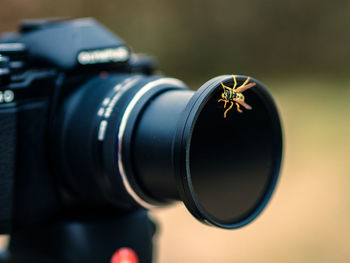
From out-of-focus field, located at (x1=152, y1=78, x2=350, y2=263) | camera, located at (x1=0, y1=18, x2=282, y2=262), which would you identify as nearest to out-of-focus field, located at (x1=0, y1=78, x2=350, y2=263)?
out-of-focus field, located at (x1=152, y1=78, x2=350, y2=263)

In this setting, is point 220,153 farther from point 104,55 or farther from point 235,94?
point 104,55

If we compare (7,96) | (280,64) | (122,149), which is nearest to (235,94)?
(122,149)

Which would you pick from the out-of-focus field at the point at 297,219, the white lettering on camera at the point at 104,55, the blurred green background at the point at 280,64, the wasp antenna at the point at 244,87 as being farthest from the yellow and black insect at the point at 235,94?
the blurred green background at the point at 280,64

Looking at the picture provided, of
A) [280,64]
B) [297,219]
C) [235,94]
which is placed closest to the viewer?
[235,94]

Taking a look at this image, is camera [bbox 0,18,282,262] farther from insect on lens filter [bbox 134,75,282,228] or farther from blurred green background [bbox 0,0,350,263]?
blurred green background [bbox 0,0,350,263]

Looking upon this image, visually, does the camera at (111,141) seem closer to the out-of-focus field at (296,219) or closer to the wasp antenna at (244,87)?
the wasp antenna at (244,87)
